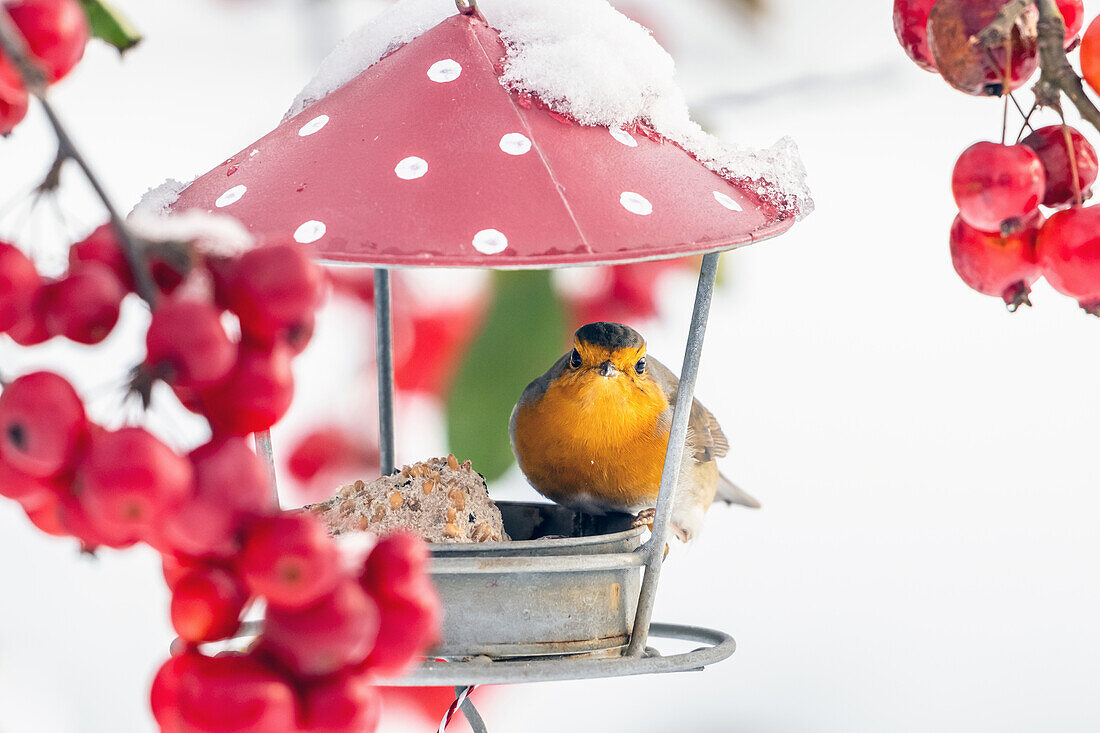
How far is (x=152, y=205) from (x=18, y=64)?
37.0 inches

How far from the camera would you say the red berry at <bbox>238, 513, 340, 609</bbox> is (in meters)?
0.57

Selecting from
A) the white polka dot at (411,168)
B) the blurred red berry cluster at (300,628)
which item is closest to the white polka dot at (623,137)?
the white polka dot at (411,168)

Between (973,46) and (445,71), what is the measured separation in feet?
2.27

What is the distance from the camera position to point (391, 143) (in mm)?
1292

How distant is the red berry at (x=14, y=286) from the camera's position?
593 millimetres

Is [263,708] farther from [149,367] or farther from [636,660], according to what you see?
[636,660]

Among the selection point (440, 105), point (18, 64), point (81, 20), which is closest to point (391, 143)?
point (440, 105)

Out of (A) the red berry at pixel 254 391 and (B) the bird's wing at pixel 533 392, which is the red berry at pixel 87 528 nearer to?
(A) the red berry at pixel 254 391

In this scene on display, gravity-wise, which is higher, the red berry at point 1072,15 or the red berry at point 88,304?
the red berry at point 1072,15

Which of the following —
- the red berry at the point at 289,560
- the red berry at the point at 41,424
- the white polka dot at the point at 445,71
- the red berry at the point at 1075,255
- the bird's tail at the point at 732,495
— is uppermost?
the white polka dot at the point at 445,71

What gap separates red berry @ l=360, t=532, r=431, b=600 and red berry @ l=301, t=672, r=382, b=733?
49 millimetres

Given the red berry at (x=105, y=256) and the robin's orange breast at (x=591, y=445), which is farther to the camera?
the robin's orange breast at (x=591, y=445)

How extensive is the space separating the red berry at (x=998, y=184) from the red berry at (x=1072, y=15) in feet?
0.48

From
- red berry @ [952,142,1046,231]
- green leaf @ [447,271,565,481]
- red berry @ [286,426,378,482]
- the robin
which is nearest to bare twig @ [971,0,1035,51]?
red berry @ [952,142,1046,231]
